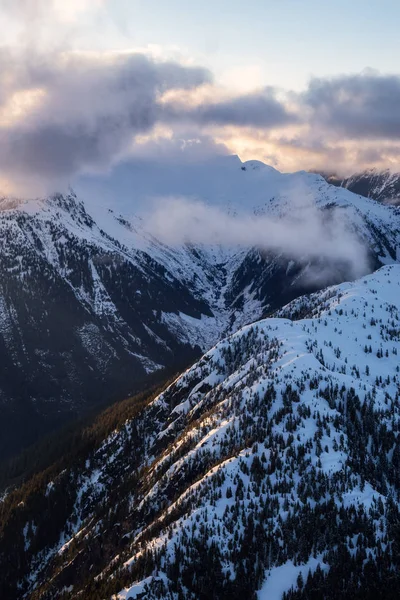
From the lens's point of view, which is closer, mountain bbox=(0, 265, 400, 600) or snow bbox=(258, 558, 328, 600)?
snow bbox=(258, 558, 328, 600)

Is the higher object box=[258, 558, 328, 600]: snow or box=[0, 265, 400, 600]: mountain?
box=[0, 265, 400, 600]: mountain

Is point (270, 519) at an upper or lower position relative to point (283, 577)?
upper

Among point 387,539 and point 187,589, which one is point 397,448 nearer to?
point 387,539

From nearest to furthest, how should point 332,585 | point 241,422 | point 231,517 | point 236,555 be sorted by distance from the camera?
1. point 332,585
2. point 236,555
3. point 231,517
4. point 241,422

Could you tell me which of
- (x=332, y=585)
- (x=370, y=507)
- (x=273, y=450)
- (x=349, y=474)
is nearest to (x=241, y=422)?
(x=273, y=450)

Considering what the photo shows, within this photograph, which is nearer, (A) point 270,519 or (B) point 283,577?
(B) point 283,577

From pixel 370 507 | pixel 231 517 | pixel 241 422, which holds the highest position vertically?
pixel 241 422

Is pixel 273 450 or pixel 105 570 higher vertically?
pixel 273 450

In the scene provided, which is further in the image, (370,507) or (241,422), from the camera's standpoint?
(241,422)

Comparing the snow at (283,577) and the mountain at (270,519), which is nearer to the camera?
the snow at (283,577)

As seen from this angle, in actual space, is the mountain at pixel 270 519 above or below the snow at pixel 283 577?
above

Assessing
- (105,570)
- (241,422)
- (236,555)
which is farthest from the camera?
(241,422)
